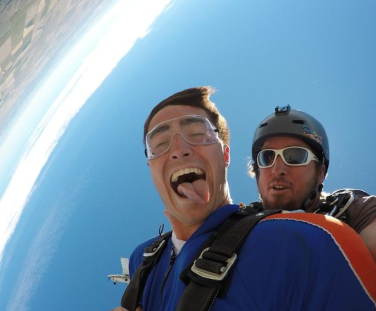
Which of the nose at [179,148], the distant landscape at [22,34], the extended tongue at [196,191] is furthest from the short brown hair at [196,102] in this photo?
the distant landscape at [22,34]

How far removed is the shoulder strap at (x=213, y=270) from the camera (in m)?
1.01

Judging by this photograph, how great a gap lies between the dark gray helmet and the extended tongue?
4.07 ft

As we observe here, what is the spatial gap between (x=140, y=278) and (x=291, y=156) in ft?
4.62

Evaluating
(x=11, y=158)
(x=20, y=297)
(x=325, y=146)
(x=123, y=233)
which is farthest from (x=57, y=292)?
(x=11, y=158)

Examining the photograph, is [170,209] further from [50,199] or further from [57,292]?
[50,199]

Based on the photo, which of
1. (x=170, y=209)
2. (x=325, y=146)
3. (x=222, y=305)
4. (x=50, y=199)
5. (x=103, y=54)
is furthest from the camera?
(x=103, y=54)

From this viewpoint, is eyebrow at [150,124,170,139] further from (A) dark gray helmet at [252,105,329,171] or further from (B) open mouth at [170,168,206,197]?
(A) dark gray helmet at [252,105,329,171]

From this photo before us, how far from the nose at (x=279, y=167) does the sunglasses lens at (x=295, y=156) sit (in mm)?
40

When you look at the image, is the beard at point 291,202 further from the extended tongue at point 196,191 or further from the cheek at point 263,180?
the extended tongue at point 196,191

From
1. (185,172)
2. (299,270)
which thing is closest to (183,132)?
(185,172)

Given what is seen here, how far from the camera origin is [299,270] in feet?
3.14

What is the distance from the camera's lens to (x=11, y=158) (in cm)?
5653

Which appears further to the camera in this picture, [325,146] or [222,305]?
[325,146]

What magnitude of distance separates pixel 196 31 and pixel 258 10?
6.40 meters
